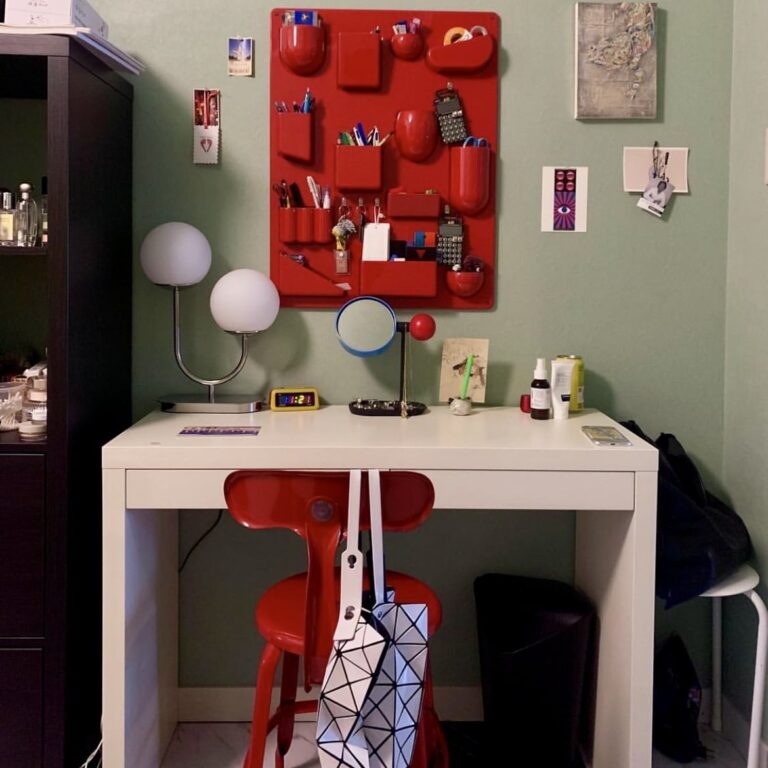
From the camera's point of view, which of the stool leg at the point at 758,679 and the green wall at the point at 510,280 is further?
the green wall at the point at 510,280

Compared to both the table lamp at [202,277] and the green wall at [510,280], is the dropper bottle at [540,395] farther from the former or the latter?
the table lamp at [202,277]

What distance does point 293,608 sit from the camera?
62.5 inches

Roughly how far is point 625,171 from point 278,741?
161cm

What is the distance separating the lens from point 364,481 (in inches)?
52.7

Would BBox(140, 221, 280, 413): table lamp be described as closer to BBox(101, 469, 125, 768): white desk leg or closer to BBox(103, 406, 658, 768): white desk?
BBox(103, 406, 658, 768): white desk

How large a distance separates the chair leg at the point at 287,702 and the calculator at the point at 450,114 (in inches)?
51.2

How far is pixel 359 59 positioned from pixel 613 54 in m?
0.64

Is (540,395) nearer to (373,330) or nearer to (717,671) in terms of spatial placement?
(373,330)

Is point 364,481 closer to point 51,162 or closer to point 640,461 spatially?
point 640,461

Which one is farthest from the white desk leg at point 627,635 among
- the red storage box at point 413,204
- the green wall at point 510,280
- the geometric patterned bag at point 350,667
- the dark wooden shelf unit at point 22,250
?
the dark wooden shelf unit at point 22,250

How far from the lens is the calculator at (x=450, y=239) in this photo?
6.60 ft

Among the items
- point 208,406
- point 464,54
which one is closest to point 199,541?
point 208,406

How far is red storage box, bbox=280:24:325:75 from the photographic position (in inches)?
76.9

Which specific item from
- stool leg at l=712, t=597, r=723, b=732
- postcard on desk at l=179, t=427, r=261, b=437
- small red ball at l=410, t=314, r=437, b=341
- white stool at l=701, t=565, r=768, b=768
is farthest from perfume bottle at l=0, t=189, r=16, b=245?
stool leg at l=712, t=597, r=723, b=732
